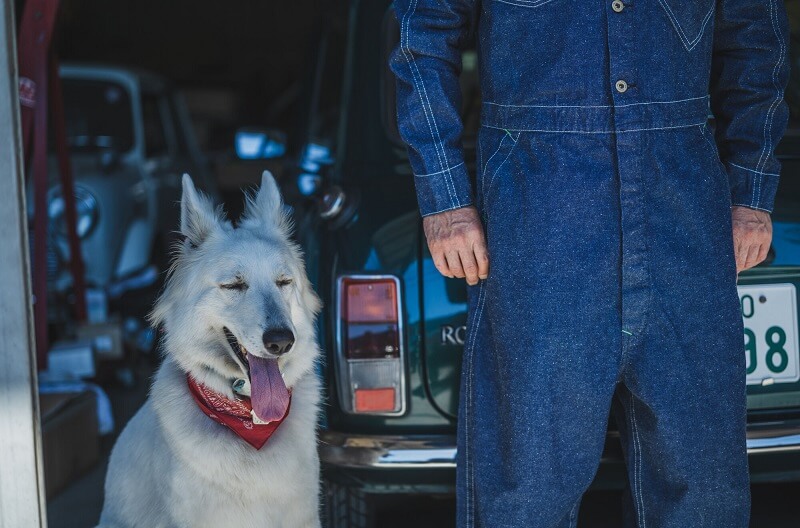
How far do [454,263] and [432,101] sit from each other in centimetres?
38

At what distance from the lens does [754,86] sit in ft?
7.96

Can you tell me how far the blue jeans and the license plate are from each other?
1.90ft

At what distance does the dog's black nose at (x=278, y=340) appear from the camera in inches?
103

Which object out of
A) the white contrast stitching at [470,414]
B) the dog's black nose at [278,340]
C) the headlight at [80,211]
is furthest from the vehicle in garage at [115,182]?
the white contrast stitching at [470,414]

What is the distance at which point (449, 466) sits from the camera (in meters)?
2.91

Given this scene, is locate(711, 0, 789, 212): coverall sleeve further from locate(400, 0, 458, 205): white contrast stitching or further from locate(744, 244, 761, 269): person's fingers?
locate(400, 0, 458, 205): white contrast stitching

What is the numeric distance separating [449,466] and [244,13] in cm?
1819

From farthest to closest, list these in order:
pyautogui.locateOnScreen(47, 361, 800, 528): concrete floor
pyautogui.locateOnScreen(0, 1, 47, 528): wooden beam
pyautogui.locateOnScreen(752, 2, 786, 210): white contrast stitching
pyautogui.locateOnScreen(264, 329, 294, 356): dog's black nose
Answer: pyautogui.locateOnScreen(47, 361, 800, 528): concrete floor < pyautogui.locateOnScreen(264, 329, 294, 356): dog's black nose < pyautogui.locateOnScreen(0, 1, 47, 528): wooden beam < pyautogui.locateOnScreen(752, 2, 786, 210): white contrast stitching

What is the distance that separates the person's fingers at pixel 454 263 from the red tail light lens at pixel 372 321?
1.84 feet

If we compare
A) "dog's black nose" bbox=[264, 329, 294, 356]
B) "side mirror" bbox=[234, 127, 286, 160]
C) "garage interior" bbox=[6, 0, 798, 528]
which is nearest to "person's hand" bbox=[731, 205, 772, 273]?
"dog's black nose" bbox=[264, 329, 294, 356]

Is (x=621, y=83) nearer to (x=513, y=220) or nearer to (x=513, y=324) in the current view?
(x=513, y=220)

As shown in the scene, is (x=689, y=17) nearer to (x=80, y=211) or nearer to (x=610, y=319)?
(x=610, y=319)

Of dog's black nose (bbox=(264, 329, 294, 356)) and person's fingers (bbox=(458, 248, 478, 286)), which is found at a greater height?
person's fingers (bbox=(458, 248, 478, 286))

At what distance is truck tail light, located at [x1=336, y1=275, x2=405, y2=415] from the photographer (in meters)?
2.89
